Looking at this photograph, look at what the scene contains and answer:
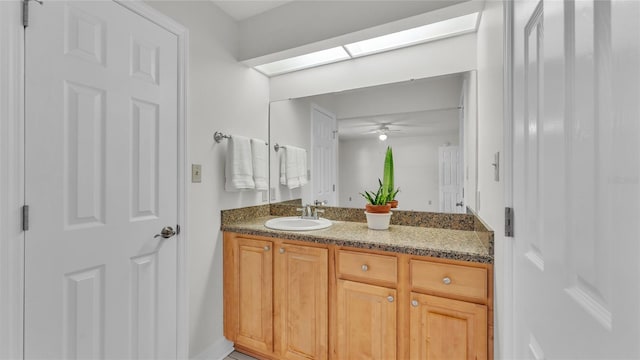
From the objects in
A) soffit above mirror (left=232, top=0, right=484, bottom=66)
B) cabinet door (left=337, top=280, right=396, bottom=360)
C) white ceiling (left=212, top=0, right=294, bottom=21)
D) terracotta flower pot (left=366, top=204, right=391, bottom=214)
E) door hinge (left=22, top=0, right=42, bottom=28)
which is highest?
white ceiling (left=212, top=0, right=294, bottom=21)

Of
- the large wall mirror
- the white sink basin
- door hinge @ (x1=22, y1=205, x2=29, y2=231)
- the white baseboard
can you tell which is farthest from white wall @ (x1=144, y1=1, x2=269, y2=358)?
door hinge @ (x1=22, y1=205, x2=29, y2=231)

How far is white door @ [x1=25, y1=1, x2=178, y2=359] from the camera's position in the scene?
1.06 m

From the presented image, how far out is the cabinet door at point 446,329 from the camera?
1.23 m

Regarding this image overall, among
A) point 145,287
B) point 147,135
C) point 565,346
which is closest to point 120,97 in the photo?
point 147,135

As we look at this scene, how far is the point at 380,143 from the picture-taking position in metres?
2.04

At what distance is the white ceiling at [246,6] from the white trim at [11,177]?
1149 mm

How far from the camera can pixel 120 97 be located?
1.31 metres

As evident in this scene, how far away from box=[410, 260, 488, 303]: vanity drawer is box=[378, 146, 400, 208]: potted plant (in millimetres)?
661

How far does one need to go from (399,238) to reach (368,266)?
24cm

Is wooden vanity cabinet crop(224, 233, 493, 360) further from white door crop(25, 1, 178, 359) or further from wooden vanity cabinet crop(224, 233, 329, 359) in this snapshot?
white door crop(25, 1, 178, 359)

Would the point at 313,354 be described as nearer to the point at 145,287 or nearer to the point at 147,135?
the point at 145,287

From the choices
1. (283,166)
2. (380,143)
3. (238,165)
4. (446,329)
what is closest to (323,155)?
(283,166)

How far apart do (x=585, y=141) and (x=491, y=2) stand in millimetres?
1082

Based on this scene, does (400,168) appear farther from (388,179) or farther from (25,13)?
(25,13)
